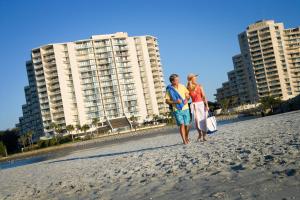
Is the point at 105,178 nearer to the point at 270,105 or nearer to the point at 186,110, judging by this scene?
the point at 186,110

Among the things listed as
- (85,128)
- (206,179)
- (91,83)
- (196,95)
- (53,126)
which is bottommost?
(206,179)

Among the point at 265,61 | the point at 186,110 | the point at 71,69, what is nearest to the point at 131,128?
the point at 71,69

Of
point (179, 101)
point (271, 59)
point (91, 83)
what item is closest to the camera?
point (179, 101)

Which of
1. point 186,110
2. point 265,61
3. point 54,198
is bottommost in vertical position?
point 54,198

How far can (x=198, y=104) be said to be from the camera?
9.45 meters

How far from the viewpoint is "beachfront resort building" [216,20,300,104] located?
132 meters

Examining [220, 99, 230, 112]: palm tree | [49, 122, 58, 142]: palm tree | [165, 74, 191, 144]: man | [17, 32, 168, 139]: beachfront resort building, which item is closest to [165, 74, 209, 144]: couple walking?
[165, 74, 191, 144]: man

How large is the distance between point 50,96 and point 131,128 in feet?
96.3

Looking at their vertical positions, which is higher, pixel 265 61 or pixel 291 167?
pixel 265 61

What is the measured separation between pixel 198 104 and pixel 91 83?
103 m

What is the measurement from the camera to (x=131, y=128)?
10200 centimetres

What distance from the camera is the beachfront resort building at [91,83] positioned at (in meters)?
109

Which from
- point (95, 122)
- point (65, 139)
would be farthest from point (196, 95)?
point (95, 122)

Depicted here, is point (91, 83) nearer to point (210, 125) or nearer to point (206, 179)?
point (210, 125)
